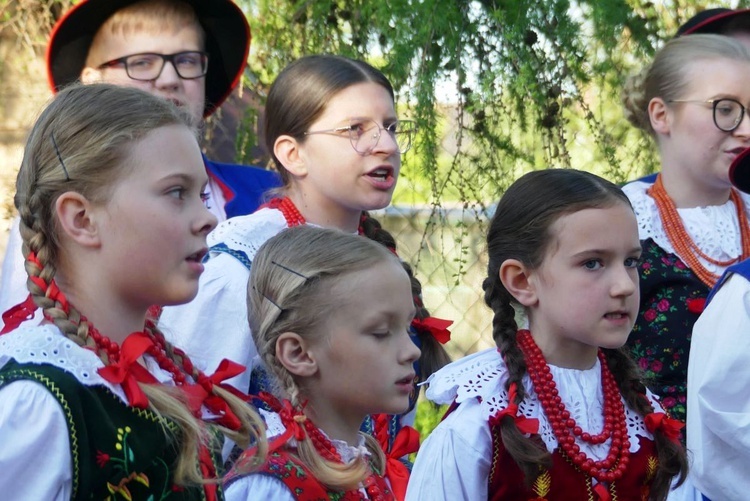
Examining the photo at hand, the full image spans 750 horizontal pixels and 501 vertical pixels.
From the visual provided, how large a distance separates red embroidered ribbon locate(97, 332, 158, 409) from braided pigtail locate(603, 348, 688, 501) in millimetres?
1117

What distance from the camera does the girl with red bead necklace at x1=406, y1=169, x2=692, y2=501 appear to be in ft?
7.91

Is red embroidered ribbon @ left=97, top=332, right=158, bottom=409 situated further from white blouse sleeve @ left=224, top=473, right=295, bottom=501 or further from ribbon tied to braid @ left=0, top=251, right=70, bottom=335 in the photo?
white blouse sleeve @ left=224, top=473, right=295, bottom=501

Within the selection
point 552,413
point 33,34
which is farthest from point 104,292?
point 33,34

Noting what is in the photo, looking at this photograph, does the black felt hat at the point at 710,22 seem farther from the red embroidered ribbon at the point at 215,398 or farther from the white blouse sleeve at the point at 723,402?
the red embroidered ribbon at the point at 215,398

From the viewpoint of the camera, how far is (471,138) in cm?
375

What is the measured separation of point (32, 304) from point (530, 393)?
1058 mm

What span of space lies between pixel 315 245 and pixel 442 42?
121 centimetres

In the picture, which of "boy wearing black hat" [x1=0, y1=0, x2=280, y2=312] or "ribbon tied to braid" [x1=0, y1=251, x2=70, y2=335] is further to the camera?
"boy wearing black hat" [x1=0, y1=0, x2=280, y2=312]

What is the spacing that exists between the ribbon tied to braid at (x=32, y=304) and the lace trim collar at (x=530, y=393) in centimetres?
88

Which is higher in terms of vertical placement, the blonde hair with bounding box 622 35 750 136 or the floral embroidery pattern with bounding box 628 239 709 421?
the blonde hair with bounding box 622 35 750 136

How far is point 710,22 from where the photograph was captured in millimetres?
3836

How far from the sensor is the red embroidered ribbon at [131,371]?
1879 mm

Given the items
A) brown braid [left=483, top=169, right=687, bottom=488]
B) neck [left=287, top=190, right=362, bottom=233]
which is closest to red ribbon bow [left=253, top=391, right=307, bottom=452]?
brown braid [left=483, top=169, right=687, bottom=488]

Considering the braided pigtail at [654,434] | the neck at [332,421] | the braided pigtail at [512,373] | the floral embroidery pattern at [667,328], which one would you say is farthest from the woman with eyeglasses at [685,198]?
the neck at [332,421]
